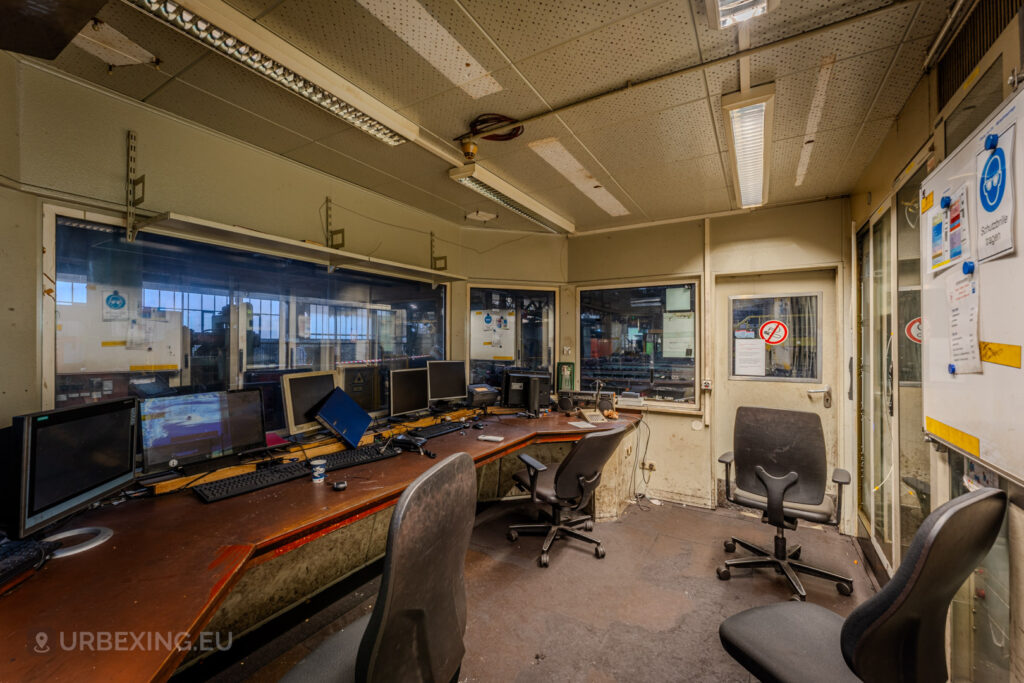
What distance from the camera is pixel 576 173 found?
289 centimetres

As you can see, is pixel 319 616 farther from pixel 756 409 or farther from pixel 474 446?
pixel 756 409

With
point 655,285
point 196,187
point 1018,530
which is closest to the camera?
point 1018,530

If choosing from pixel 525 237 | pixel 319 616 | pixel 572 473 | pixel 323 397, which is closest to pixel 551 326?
pixel 525 237

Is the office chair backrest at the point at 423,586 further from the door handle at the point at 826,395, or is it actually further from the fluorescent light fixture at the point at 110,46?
the door handle at the point at 826,395

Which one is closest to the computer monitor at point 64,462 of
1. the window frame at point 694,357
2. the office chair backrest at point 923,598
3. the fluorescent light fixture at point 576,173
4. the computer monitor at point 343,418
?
the computer monitor at point 343,418

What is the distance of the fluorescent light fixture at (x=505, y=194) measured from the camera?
2621 mm

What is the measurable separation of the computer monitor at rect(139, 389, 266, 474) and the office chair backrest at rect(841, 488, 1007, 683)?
2.51m

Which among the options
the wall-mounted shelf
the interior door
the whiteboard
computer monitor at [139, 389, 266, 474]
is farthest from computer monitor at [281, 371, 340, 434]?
the interior door

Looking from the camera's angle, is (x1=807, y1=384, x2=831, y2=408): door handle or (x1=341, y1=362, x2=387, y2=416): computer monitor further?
(x1=807, y1=384, x2=831, y2=408): door handle

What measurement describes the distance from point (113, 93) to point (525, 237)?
3142 millimetres

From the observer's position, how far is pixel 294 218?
2.73 metres

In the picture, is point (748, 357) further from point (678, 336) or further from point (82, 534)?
point (82, 534)

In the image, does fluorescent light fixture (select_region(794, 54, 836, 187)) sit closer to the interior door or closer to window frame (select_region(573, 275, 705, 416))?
the interior door

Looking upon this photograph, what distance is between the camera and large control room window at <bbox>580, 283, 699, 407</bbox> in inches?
155
